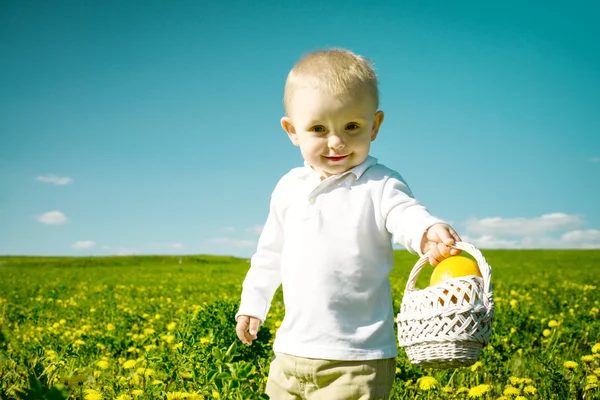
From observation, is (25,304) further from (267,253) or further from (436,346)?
(436,346)

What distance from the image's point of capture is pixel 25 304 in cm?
1116

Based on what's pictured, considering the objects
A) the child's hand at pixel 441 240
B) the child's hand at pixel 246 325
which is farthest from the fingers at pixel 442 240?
the child's hand at pixel 246 325

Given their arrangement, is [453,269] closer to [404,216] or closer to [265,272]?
[404,216]

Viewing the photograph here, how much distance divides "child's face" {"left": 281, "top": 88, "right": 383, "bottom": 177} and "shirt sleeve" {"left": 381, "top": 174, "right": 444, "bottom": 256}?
0.81 ft

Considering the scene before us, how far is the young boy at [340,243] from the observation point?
9.15 feet

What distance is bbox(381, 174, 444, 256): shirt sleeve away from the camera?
2.64 meters

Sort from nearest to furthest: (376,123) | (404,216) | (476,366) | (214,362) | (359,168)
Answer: (404,216) → (359,168) → (376,123) → (214,362) → (476,366)

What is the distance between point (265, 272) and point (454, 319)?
1310 mm

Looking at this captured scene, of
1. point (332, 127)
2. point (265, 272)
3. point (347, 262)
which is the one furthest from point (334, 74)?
point (265, 272)

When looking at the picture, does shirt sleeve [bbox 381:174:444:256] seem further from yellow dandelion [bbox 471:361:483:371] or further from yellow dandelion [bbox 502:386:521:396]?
yellow dandelion [bbox 471:361:483:371]

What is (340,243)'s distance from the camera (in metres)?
2.84

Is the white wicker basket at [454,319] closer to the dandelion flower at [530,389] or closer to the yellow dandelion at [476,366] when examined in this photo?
Result: the dandelion flower at [530,389]

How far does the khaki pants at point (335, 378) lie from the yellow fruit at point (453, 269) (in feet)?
1.83

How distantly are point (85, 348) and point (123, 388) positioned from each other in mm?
1728
